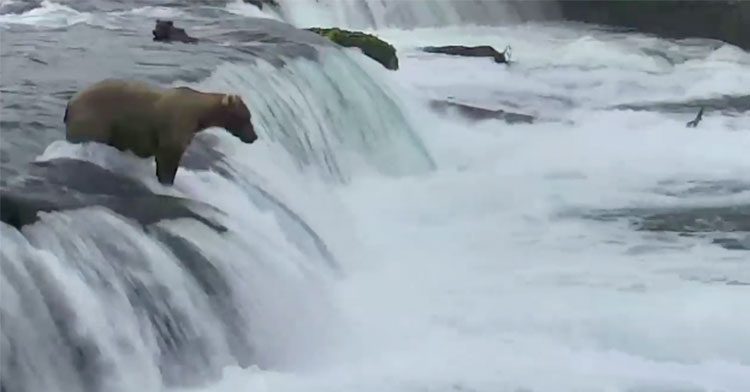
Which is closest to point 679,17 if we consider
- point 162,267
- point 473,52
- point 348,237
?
point 473,52

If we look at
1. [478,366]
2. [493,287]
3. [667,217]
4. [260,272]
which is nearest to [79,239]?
[260,272]

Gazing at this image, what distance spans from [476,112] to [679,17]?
9.99 metres

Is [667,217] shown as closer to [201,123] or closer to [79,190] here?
[201,123]

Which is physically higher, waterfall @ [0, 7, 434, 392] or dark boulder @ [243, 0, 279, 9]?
dark boulder @ [243, 0, 279, 9]

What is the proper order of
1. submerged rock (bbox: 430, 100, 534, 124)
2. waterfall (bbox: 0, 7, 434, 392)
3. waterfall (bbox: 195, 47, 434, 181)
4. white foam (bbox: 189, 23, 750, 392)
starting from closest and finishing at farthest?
waterfall (bbox: 0, 7, 434, 392) < white foam (bbox: 189, 23, 750, 392) < waterfall (bbox: 195, 47, 434, 181) < submerged rock (bbox: 430, 100, 534, 124)

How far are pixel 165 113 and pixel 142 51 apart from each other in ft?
11.2

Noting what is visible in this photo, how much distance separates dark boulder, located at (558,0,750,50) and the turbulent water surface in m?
7.67

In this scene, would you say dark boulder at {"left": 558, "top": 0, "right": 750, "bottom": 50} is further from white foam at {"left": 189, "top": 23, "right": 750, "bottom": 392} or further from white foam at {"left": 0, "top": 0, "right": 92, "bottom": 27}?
white foam at {"left": 0, "top": 0, "right": 92, "bottom": 27}

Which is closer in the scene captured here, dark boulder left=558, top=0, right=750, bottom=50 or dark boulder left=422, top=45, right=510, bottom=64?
dark boulder left=422, top=45, right=510, bottom=64

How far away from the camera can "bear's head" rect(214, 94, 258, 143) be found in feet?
19.9

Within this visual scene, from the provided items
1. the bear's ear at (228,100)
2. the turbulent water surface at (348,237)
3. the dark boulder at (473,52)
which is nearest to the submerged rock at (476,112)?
the turbulent water surface at (348,237)

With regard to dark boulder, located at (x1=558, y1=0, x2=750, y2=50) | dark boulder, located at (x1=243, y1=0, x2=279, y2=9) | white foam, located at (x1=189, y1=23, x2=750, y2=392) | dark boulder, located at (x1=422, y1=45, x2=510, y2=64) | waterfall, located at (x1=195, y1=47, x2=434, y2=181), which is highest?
dark boulder, located at (x1=558, y1=0, x2=750, y2=50)

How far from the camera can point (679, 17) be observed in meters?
19.7

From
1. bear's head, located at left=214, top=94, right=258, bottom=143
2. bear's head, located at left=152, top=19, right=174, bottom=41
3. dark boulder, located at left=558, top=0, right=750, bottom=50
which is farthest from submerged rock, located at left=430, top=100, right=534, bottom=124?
dark boulder, located at left=558, top=0, right=750, bottom=50
